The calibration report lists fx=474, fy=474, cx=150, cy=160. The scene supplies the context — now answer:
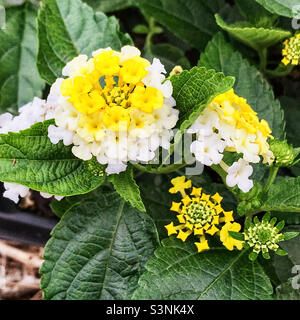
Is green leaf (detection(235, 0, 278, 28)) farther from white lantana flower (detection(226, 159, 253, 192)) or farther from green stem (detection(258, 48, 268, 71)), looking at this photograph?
white lantana flower (detection(226, 159, 253, 192))

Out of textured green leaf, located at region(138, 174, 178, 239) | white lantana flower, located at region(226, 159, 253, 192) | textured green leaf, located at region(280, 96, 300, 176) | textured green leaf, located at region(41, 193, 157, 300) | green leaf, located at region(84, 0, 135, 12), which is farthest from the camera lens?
green leaf, located at region(84, 0, 135, 12)

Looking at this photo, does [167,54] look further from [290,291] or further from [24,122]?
[290,291]

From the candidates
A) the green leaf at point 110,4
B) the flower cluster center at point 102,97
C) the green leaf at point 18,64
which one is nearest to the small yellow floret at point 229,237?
the flower cluster center at point 102,97

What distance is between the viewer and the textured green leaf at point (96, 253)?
3.46 ft

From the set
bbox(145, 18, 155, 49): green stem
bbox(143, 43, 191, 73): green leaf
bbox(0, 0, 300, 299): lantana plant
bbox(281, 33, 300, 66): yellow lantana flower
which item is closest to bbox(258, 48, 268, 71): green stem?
bbox(0, 0, 300, 299): lantana plant

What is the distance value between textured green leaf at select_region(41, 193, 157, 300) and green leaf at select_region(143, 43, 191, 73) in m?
0.54

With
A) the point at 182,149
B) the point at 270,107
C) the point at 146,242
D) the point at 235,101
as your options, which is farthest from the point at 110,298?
the point at 270,107

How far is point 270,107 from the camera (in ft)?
3.96

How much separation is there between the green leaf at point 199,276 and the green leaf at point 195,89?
0.30 metres

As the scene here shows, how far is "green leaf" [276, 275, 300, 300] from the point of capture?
109cm

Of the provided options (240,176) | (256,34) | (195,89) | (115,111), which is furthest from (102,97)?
(256,34)

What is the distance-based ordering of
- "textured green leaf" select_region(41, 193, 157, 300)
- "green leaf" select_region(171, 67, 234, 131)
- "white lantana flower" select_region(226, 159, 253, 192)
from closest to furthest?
"green leaf" select_region(171, 67, 234, 131) → "white lantana flower" select_region(226, 159, 253, 192) → "textured green leaf" select_region(41, 193, 157, 300)

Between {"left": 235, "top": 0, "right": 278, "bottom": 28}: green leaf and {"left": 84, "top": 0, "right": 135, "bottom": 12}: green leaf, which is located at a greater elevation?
{"left": 235, "top": 0, "right": 278, "bottom": 28}: green leaf

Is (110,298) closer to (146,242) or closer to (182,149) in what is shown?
(146,242)
